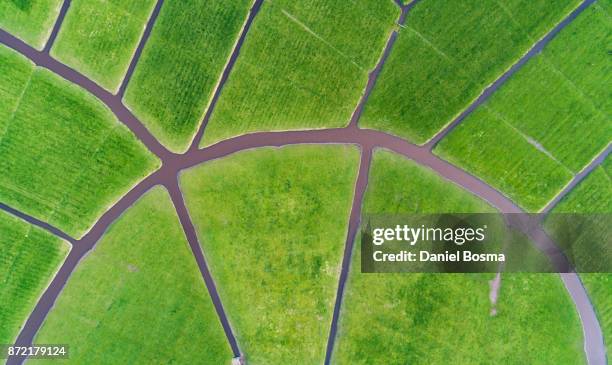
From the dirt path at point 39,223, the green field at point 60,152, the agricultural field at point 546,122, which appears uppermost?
the agricultural field at point 546,122

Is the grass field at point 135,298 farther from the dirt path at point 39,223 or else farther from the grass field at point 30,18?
the grass field at point 30,18

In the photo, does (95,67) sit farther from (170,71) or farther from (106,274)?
(106,274)

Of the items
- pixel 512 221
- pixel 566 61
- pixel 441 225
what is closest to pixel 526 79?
pixel 566 61

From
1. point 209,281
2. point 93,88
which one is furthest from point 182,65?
point 209,281

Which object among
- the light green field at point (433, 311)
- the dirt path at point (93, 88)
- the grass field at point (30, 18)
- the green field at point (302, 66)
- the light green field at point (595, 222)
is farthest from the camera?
the light green field at point (595, 222)

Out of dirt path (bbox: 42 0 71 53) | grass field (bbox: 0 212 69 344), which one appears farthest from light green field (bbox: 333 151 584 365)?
dirt path (bbox: 42 0 71 53)

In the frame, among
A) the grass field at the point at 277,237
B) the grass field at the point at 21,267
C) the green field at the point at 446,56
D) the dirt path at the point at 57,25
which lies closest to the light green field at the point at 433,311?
the grass field at the point at 277,237
